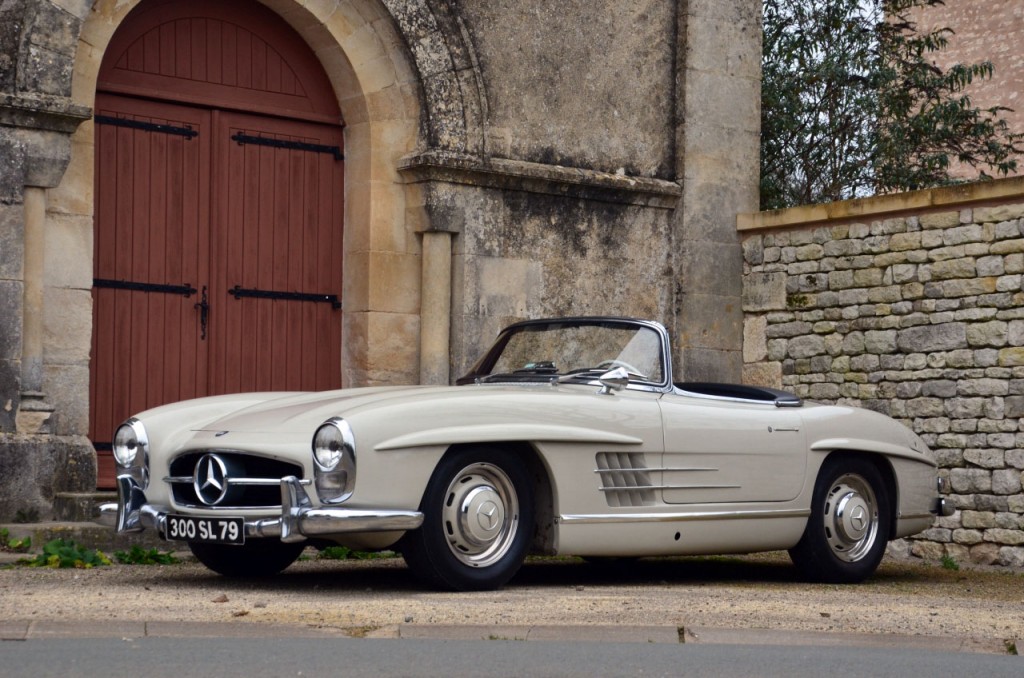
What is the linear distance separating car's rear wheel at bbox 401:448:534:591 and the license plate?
2.34 ft

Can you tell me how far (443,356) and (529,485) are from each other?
465cm

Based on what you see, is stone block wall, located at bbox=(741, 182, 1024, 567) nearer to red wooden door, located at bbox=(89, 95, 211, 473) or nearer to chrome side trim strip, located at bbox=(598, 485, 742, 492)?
chrome side trim strip, located at bbox=(598, 485, 742, 492)

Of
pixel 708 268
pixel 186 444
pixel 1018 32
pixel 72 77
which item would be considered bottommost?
pixel 186 444

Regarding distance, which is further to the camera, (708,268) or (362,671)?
(708,268)

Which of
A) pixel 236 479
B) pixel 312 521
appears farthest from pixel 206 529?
pixel 312 521

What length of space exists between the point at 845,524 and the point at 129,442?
3812 mm

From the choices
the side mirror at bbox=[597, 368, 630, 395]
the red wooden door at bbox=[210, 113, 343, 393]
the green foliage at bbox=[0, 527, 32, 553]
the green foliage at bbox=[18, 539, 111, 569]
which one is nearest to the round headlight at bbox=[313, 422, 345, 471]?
the side mirror at bbox=[597, 368, 630, 395]

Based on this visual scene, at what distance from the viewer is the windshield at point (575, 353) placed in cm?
802

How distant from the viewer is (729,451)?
8.00m

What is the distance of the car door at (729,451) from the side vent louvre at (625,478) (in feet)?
0.44

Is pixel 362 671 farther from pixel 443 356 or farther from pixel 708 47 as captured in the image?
pixel 708 47

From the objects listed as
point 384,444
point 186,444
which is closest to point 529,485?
point 384,444

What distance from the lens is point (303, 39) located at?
11672mm

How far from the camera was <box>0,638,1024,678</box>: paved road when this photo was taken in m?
4.85
